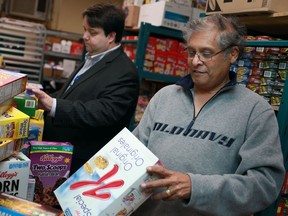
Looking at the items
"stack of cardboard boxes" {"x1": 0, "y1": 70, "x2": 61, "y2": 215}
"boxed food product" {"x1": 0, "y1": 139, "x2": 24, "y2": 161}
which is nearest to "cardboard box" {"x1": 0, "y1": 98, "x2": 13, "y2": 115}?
"stack of cardboard boxes" {"x1": 0, "y1": 70, "x2": 61, "y2": 215}

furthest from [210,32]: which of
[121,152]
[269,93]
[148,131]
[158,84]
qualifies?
[158,84]

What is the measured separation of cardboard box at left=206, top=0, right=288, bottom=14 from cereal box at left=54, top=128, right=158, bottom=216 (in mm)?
1142

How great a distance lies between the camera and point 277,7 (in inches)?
72.4

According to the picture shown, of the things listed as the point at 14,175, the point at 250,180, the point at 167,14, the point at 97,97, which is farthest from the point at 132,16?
the point at 250,180

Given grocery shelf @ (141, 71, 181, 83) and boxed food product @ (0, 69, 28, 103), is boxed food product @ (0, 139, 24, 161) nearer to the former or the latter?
boxed food product @ (0, 69, 28, 103)

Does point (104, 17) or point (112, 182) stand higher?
point (104, 17)

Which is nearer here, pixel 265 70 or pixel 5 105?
pixel 5 105

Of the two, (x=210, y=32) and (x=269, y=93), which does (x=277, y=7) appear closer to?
(x=269, y=93)

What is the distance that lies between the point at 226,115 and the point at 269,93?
31.6 inches

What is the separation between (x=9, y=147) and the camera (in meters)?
1.26

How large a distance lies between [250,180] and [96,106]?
105cm

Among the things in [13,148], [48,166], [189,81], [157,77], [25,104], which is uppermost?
[189,81]

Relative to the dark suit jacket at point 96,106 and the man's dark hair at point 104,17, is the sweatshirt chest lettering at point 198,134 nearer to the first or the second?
the dark suit jacket at point 96,106

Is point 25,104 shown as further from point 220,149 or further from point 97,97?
point 220,149
